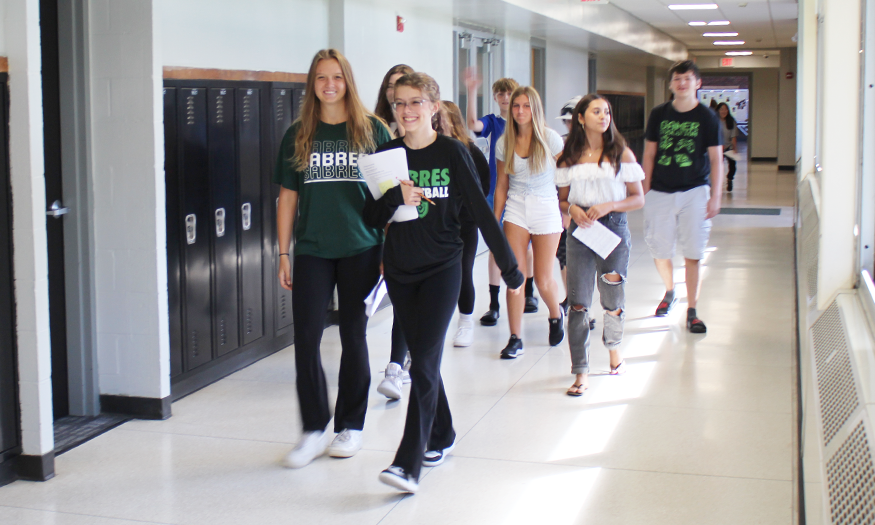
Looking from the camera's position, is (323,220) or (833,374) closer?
(833,374)

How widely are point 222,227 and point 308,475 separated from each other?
1775mm

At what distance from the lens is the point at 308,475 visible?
337 cm

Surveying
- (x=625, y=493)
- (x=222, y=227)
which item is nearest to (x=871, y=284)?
(x=625, y=493)

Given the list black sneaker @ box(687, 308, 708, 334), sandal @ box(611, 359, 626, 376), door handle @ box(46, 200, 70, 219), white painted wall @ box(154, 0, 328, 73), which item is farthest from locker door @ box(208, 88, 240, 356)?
black sneaker @ box(687, 308, 708, 334)

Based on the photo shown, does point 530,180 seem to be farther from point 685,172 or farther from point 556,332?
point 685,172

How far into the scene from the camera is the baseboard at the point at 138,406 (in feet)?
13.4

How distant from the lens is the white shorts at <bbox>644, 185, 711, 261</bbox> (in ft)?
18.1

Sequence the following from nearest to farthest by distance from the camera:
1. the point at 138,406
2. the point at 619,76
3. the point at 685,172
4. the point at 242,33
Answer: the point at 138,406
the point at 242,33
the point at 685,172
the point at 619,76

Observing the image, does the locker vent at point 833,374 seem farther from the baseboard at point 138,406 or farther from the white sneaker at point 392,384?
the baseboard at point 138,406

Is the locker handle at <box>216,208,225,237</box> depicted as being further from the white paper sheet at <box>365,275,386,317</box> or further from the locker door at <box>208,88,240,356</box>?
the white paper sheet at <box>365,275,386,317</box>

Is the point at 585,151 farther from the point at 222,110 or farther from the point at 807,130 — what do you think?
the point at 807,130

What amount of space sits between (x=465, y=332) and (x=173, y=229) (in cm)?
191

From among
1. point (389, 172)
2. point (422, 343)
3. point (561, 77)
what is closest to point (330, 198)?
point (389, 172)

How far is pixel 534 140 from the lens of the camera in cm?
487
